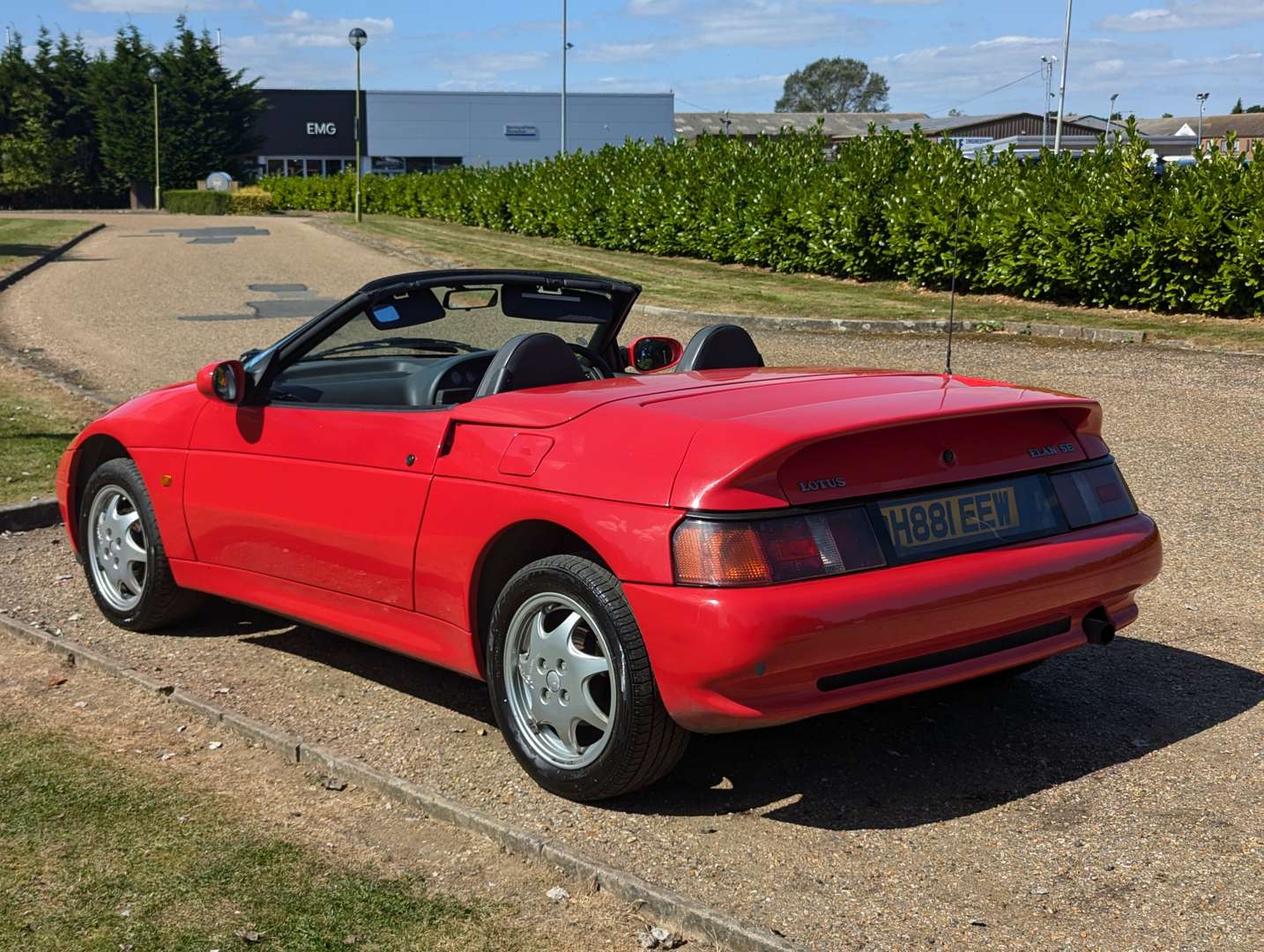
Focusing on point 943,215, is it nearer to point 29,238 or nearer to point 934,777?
point 934,777

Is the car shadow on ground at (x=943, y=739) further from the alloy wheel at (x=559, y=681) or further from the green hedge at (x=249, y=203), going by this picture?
the green hedge at (x=249, y=203)

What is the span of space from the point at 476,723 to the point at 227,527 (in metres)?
1.28

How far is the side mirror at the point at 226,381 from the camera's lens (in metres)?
5.33

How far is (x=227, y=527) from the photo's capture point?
5.43 metres

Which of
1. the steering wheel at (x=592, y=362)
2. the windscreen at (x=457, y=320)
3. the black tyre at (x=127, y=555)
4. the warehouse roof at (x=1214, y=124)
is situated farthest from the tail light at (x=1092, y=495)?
the warehouse roof at (x=1214, y=124)

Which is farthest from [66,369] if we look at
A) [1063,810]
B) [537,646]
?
[1063,810]

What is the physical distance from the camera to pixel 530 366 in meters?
4.71

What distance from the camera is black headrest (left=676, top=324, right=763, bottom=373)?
5184 millimetres

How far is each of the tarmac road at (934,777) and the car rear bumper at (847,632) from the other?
0.39 meters

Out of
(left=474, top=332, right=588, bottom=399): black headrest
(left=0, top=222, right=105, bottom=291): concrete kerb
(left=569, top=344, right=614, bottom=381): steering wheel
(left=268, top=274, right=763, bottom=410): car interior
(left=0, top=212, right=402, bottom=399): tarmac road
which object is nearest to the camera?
(left=474, top=332, right=588, bottom=399): black headrest

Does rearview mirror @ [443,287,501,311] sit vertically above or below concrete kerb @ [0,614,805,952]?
above

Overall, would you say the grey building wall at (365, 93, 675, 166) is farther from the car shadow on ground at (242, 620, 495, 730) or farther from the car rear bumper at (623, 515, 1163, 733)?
the car rear bumper at (623, 515, 1163, 733)

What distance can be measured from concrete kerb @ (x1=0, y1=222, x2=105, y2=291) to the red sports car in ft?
61.8

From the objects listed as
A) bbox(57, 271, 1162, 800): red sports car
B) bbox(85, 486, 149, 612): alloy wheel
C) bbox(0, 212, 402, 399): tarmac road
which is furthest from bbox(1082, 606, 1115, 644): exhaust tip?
bbox(0, 212, 402, 399): tarmac road
